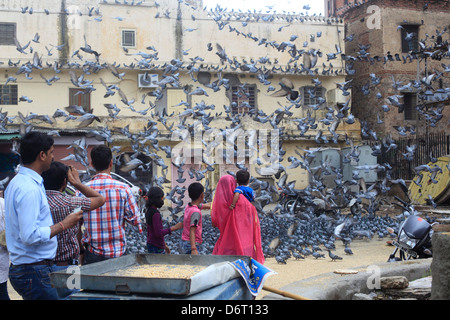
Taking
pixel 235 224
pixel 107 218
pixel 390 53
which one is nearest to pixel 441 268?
pixel 107 218

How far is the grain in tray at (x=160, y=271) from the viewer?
3.78 meters

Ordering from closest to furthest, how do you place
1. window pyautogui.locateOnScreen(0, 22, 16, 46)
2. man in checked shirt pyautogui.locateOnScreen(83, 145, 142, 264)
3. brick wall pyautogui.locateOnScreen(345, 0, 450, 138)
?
man in checked shirt pyautogui.locateOnScreen(83, 145, 142, 264) → window pyautogui.locateOnScreen(0, 22, 16, 46) → brick wall pyautogui.locateOnScreen(345, 0, 450, 138)

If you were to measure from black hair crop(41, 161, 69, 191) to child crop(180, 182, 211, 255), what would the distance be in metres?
1.83

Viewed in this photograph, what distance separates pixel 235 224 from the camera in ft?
18.3

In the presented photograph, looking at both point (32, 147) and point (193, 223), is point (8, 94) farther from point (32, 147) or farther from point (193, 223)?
point (32, 147)

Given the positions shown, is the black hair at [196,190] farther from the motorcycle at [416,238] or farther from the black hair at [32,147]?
the motorcycle at [416,238]

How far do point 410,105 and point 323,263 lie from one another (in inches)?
672

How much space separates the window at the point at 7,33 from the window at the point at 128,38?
14.5 feet

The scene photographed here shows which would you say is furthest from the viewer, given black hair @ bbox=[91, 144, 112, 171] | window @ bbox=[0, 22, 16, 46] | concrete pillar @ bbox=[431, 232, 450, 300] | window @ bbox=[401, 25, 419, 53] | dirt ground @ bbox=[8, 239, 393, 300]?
window @ bbox=[401, 25, 419, 53]

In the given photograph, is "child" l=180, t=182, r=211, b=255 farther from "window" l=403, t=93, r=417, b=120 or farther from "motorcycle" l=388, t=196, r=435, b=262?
"window" l=403, t=93, r=417, b=120

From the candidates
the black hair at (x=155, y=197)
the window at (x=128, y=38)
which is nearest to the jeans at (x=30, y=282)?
the black hair at (x=155, y=197)

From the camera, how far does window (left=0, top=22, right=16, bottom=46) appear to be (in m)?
21.6

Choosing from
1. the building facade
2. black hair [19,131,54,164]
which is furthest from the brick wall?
black hair [19,131,54,164]
